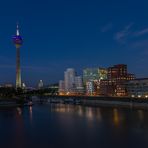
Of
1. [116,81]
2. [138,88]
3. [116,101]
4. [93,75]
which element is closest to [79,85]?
[93,75]

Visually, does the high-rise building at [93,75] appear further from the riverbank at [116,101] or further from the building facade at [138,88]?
the riverbank at [116,101]

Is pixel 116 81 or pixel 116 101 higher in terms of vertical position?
pixel 116 81

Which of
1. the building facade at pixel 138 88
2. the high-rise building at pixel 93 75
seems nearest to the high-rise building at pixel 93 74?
the high-rise building at pixel 93 75

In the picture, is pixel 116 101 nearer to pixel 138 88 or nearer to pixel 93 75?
pixel 138 88

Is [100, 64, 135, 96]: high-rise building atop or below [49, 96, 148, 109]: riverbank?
atop

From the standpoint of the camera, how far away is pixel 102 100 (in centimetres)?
8631

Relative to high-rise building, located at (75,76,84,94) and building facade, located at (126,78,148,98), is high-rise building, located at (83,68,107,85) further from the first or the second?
building facade, located at (126,78,148,98)

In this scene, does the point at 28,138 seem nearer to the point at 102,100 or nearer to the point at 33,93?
the point at 102,100

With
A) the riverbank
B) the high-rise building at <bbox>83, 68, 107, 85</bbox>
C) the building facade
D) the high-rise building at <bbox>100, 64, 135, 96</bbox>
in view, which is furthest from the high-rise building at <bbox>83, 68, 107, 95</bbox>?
the riverbank

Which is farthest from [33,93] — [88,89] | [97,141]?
[97,141]

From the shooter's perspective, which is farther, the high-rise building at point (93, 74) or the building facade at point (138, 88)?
the high-rise building at point (93, 74)

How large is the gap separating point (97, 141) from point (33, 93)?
121 metres

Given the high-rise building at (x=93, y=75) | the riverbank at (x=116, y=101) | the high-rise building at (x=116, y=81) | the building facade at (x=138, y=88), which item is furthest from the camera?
the high-rise building at (x=93, y=75)

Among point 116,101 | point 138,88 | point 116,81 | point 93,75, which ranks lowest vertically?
point 116,101
